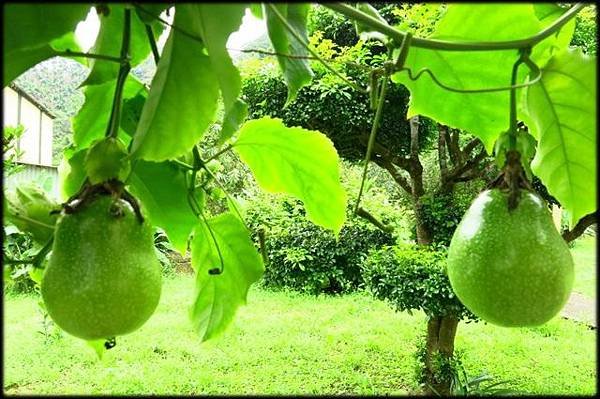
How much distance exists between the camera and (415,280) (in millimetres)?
2383

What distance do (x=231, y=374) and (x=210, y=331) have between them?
2242 millimetres

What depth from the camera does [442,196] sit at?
8.91ft

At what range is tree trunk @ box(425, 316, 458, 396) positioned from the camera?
8.34 feet

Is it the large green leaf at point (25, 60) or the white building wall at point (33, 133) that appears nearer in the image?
the large green leaf at point (25, 60)

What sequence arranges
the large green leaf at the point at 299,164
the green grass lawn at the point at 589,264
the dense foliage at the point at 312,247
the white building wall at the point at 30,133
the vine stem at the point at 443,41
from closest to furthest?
the green grass lawn at the point at 589,264 → the vine stem at the point at 443,41 → the large green leaf at the point at 299,164 → the white building wall at the point at 30,133 → the dense foliage at the point at 312,247

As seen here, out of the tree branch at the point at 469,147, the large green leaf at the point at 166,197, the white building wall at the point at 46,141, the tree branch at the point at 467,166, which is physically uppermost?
the white building wall at the point at 46,141

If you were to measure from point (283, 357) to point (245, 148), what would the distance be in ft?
8.22

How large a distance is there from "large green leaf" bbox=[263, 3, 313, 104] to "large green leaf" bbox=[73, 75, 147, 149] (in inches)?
5.8

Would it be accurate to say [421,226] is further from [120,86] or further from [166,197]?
[120,86]

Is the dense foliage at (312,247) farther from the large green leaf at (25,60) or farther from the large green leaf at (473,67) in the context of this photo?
the large green leaf at (25,60)

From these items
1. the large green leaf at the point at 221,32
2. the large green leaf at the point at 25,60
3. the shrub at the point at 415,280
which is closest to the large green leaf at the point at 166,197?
the large green leaf at the point at 25,60

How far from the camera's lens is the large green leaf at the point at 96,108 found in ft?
1.54

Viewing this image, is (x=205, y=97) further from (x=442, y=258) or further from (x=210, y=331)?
(x=442, y=258)

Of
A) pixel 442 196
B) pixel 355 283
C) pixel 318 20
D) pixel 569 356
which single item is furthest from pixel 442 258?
pixel 355 283
